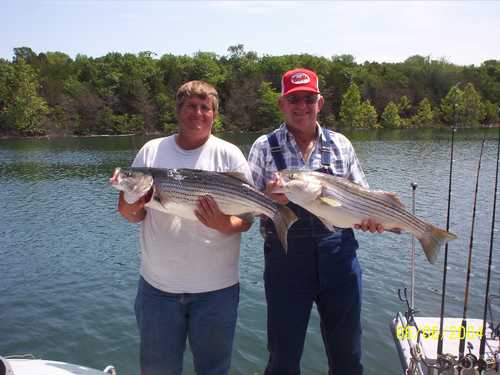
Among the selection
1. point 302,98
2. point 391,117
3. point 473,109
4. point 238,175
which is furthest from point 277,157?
point 473,109

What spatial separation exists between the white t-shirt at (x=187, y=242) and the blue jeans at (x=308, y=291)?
496 mm

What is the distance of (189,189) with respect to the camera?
3.86 meters

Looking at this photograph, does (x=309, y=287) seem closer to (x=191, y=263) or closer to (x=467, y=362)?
(x=191, y=263)

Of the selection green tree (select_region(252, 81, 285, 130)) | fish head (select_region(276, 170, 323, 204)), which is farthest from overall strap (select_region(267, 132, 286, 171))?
green tree (select_region(252, 81, 285, 130))

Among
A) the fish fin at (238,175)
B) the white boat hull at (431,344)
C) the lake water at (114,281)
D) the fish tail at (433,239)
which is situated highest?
the fish fin at (238,175)

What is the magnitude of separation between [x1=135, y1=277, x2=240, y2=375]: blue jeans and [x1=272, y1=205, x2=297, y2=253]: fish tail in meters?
0.65

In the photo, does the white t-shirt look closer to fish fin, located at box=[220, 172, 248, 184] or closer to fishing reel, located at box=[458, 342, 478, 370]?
fish fin, located at box=[220, 172, 248, 184]

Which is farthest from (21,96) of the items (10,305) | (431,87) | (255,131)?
(431,87)

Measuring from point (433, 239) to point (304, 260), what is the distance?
4.60ft

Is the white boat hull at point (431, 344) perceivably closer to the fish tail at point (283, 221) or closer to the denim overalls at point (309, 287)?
the denim overalls at point (309, 287)

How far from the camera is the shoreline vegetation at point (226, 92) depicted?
308ft

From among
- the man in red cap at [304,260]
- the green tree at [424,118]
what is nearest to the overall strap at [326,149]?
the man in red cap at [304,260]

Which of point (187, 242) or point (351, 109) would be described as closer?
point (187, 242)

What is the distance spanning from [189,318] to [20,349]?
22.8ft
